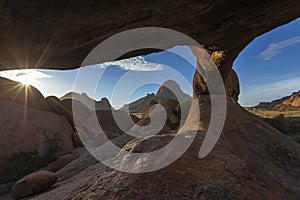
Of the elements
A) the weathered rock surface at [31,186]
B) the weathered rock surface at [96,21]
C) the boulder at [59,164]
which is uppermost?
the weathered rock surface at [96,21]

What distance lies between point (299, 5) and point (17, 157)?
46.4ft

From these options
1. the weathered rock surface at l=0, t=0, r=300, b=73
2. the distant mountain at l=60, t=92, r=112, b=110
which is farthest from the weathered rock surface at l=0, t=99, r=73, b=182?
the distant mountain at l=60, t=92, r=112, b=110

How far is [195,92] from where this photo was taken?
9.91m

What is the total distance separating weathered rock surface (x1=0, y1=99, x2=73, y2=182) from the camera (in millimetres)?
11289

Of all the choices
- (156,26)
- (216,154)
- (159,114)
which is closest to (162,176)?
(216,154)

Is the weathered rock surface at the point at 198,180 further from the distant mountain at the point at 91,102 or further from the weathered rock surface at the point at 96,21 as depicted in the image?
the distant mountain at the point at 91,102

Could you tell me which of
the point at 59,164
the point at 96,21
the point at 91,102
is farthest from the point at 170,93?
the point at 96,21

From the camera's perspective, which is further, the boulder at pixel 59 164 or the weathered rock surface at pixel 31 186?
the boulder at pixel 59 164

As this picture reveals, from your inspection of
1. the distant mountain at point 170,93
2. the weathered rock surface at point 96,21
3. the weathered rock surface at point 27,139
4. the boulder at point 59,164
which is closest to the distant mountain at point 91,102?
the distant mountain at point 170,93

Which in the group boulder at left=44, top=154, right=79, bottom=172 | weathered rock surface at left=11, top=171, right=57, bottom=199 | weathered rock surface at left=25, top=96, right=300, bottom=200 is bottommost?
boulder at left=44, top=154, right=79, bottom=172

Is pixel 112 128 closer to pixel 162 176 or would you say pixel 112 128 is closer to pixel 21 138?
pixel 21 138

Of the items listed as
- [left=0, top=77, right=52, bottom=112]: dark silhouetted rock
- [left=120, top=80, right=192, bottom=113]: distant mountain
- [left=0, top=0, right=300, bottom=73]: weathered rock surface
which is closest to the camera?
[left=0, top=0, right=300, bottom=73]: weathered rock surface

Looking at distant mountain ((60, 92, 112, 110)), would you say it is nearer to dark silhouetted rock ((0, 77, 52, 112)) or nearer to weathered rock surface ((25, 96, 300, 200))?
dark silhouetted rock ((0, 77, 52, 112))

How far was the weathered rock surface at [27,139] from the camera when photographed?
11289 millimetres
